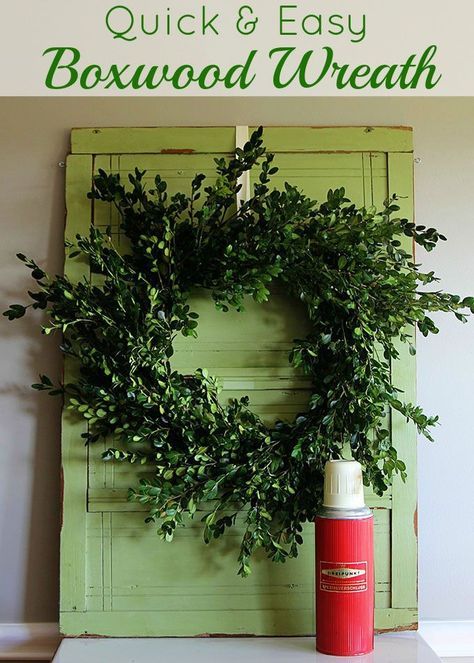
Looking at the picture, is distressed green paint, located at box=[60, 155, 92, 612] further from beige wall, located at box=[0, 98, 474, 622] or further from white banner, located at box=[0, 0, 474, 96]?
white banner, located at box=[0, 0, 474, 96]

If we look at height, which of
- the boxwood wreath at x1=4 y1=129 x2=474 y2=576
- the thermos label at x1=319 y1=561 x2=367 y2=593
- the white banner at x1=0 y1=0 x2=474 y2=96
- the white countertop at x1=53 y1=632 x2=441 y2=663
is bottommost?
the white countertop at x1=53 y1=632 x2=441 y2=663

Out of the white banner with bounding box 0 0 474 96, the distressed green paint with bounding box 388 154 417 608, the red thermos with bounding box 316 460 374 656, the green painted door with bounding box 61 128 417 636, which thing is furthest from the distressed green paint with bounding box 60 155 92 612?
the distressed green paint with bounding box 388 154 417 608

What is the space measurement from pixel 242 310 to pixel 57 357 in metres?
0.36

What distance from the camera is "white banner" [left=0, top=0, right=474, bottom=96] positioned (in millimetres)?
1471

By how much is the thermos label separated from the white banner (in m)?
0.84

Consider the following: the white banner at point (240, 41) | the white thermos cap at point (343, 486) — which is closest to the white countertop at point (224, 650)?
the white thermos cap at point (343, 486)

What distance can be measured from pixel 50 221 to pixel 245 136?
395 mm

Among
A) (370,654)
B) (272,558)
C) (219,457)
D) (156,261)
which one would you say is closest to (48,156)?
(156,261)

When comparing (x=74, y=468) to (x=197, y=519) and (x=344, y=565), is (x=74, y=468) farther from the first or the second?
(x=344, y=565)

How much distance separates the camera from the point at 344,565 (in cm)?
140

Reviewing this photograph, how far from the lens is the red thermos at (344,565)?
54.9 inches

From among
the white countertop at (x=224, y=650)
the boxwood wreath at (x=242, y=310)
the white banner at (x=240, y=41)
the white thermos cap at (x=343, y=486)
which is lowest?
the white countertop at (x=224, y=650)

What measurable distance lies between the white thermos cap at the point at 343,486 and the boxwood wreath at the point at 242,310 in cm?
7

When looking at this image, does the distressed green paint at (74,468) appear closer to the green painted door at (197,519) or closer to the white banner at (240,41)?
the green painted door at (197,519)
